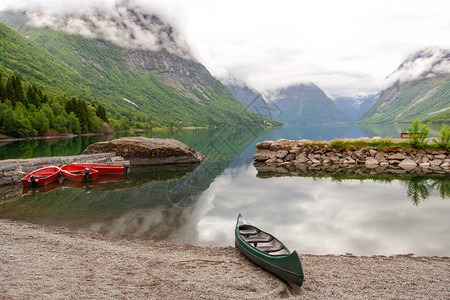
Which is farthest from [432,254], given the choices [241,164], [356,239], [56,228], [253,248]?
[241,164]

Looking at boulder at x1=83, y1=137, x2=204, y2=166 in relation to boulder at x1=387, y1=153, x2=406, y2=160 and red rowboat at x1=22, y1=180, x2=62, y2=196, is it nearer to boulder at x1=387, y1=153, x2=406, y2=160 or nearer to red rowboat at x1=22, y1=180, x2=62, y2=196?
red rowboat at x1=22, y1=180, x2=62, y2=196

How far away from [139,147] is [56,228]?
24818 mm

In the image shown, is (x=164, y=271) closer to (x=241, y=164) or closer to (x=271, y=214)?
(x=271, y=214)

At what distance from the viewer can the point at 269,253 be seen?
1130 cm

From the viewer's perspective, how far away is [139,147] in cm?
4006

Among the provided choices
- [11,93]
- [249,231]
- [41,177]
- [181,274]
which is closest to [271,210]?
[249,231]

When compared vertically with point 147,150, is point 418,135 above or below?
above

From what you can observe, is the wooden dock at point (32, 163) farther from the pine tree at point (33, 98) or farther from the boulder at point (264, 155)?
the pine tree at point (33, 98)

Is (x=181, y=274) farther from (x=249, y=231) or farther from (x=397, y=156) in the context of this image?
(x=397, y=156)

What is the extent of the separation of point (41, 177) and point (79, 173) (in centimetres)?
370

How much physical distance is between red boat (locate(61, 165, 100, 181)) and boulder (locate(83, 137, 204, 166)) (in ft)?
24.1

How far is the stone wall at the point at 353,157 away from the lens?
37.7 metres

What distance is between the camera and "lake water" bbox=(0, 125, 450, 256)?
1504 centimetres

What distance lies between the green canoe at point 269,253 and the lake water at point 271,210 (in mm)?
1910
